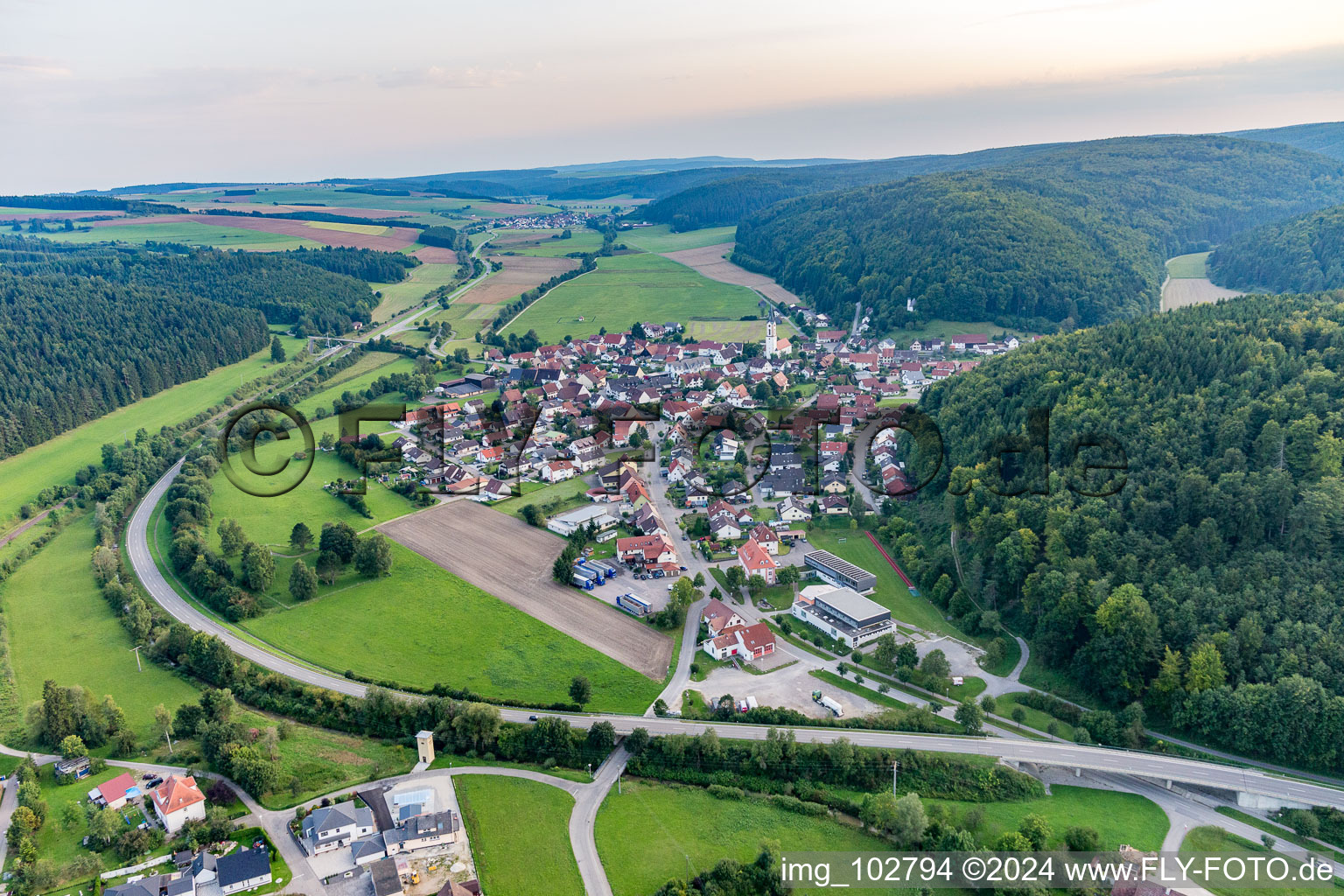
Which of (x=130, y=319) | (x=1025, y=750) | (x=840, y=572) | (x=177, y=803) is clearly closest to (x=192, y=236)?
(x=130, y=319)

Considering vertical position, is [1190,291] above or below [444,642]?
above

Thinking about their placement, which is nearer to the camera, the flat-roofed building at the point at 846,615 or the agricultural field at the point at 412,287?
the flat-roofed building at the point at 846,615

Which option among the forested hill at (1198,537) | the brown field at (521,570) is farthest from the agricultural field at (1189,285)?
the brown field at (521,570)

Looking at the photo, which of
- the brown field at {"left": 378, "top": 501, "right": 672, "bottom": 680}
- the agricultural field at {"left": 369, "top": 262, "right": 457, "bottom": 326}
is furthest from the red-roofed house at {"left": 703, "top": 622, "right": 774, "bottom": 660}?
the agricultural field at {"left": 369, "top": 262, "right": 457, "bottom": 326}

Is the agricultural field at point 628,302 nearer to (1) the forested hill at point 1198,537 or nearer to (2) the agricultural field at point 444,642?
(2) the agricultural field at point 444,642

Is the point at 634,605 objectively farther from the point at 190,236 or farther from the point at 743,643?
the point at 190,236
